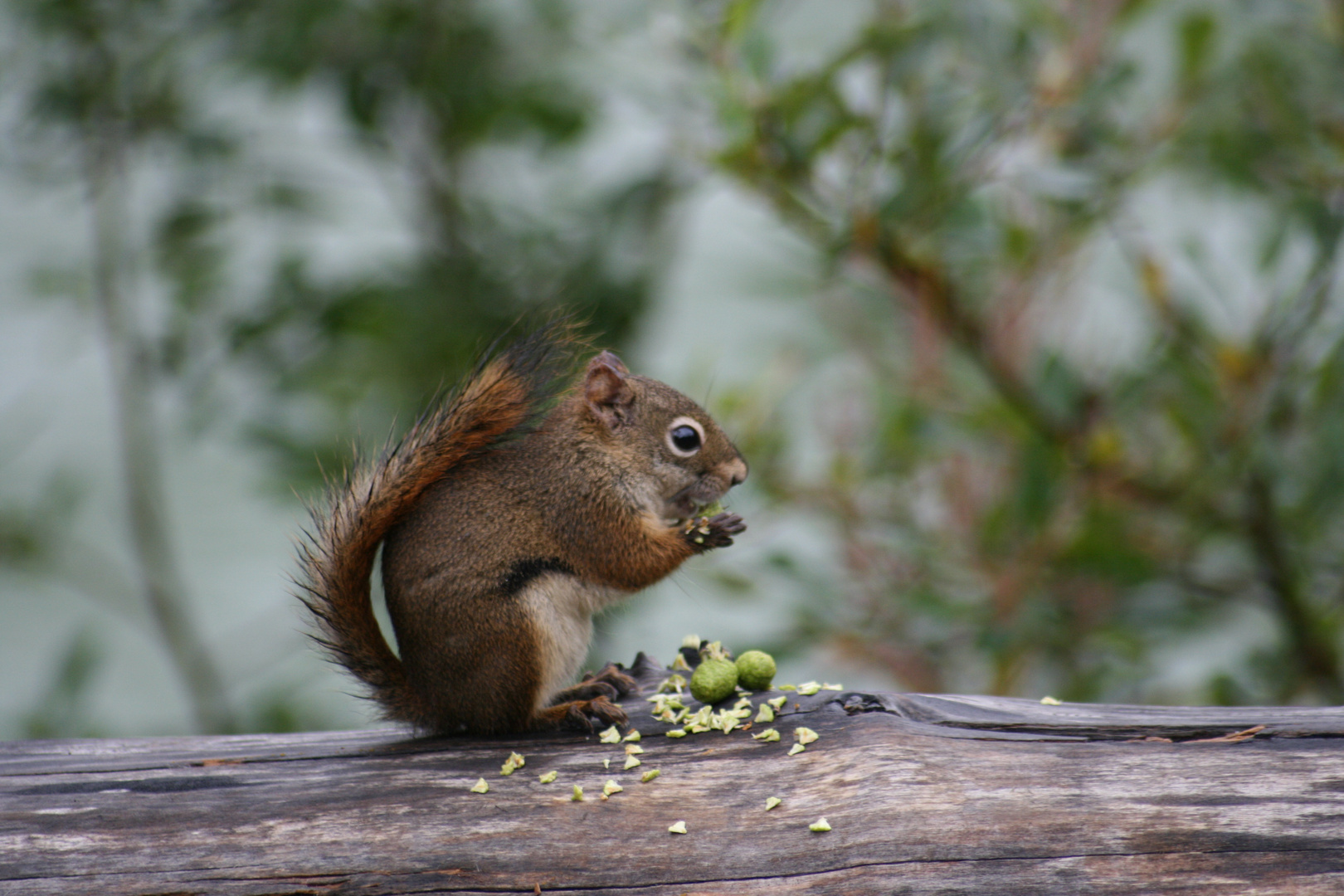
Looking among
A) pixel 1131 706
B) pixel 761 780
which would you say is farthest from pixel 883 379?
pixel 761 780

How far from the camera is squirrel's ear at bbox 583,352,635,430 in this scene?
1.38m

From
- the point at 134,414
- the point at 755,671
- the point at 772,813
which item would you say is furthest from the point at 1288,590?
the point at 134,414

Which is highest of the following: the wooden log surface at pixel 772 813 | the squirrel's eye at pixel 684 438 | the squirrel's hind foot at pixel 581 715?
the squirrel's eye at pixel 684 438

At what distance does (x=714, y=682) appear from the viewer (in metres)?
1.15

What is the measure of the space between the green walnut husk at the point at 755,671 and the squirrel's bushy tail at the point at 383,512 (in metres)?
0.35

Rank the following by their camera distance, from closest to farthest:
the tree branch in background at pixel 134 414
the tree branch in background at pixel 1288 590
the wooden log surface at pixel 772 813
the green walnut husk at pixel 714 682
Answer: the wooden log surface at pixel 772 813, the green walnut husk at pixel 714 682, the tree branch in background at pixel 1288 590, the tree branch in background at pixel 134 414

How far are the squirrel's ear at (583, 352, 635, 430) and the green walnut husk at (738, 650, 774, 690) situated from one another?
0.35 metres

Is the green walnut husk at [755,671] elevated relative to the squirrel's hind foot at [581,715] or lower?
elevated

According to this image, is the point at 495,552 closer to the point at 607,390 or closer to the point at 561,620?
the point at 561,620

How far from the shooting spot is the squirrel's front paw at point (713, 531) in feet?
4.15

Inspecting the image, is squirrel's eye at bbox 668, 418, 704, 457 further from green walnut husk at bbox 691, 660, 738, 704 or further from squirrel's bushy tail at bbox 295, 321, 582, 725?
green walnut husk at bbox 691, 660, 738, 704

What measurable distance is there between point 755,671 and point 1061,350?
71cm

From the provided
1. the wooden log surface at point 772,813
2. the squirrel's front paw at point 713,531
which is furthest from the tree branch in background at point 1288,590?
the squirrel's front paw at point 713,531

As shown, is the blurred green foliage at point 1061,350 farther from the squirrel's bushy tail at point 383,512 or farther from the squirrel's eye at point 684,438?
the squirrel's bushy tail at point 383,512
